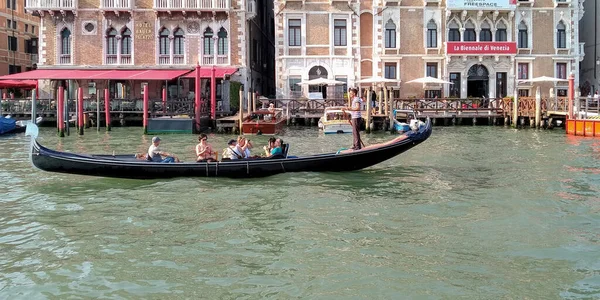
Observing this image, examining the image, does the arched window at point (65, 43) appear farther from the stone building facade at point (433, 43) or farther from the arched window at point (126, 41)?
the stone building facade at point (433, 43)

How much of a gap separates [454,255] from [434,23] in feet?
85.4

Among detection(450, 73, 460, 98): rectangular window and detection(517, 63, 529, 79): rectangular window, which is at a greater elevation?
detection(517, 63, 529, 79): rectangular window

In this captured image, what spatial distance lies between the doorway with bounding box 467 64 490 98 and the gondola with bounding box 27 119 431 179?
1998 centimetres

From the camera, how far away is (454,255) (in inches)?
282

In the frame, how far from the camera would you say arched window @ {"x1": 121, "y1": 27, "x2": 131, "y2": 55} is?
30906mm

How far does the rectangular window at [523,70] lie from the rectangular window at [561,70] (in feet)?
4.90

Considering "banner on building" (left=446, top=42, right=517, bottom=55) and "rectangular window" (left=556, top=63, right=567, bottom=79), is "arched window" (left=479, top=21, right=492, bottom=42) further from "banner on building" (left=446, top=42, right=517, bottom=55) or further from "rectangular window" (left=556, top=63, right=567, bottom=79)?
"rectangular window" (left=556, top=63, right=567, bottom=79)

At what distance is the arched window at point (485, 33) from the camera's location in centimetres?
3197

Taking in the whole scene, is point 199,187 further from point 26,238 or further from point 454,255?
point 454,255

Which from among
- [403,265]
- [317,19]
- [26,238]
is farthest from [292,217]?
[317,19]

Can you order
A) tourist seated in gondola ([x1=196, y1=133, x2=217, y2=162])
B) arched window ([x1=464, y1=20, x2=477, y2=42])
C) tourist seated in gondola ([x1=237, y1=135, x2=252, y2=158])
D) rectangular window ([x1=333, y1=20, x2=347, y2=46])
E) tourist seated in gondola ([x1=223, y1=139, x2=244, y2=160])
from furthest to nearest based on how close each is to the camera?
1. arched window ([x1=464, y1=20, x2=477, y2=42])
2. rectangular window ([x1=333, y1=20, x2=347, y2=46])
3. tourist seated in gondola ([x1=237, y1=135, x2=252, y2=158])
4. tourist seated in gondola ([x1=223, y1=139, x2=244, y2=160])
5. tourist seated in gondola ([x1=196, y1=133, x2=217, y2=162])

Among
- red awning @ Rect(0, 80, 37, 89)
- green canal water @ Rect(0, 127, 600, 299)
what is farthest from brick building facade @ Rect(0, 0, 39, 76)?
green canal water @ Rect(0, 127, 600, 299)

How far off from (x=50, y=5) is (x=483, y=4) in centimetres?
2041

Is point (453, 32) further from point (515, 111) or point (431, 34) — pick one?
point (515, 111)
